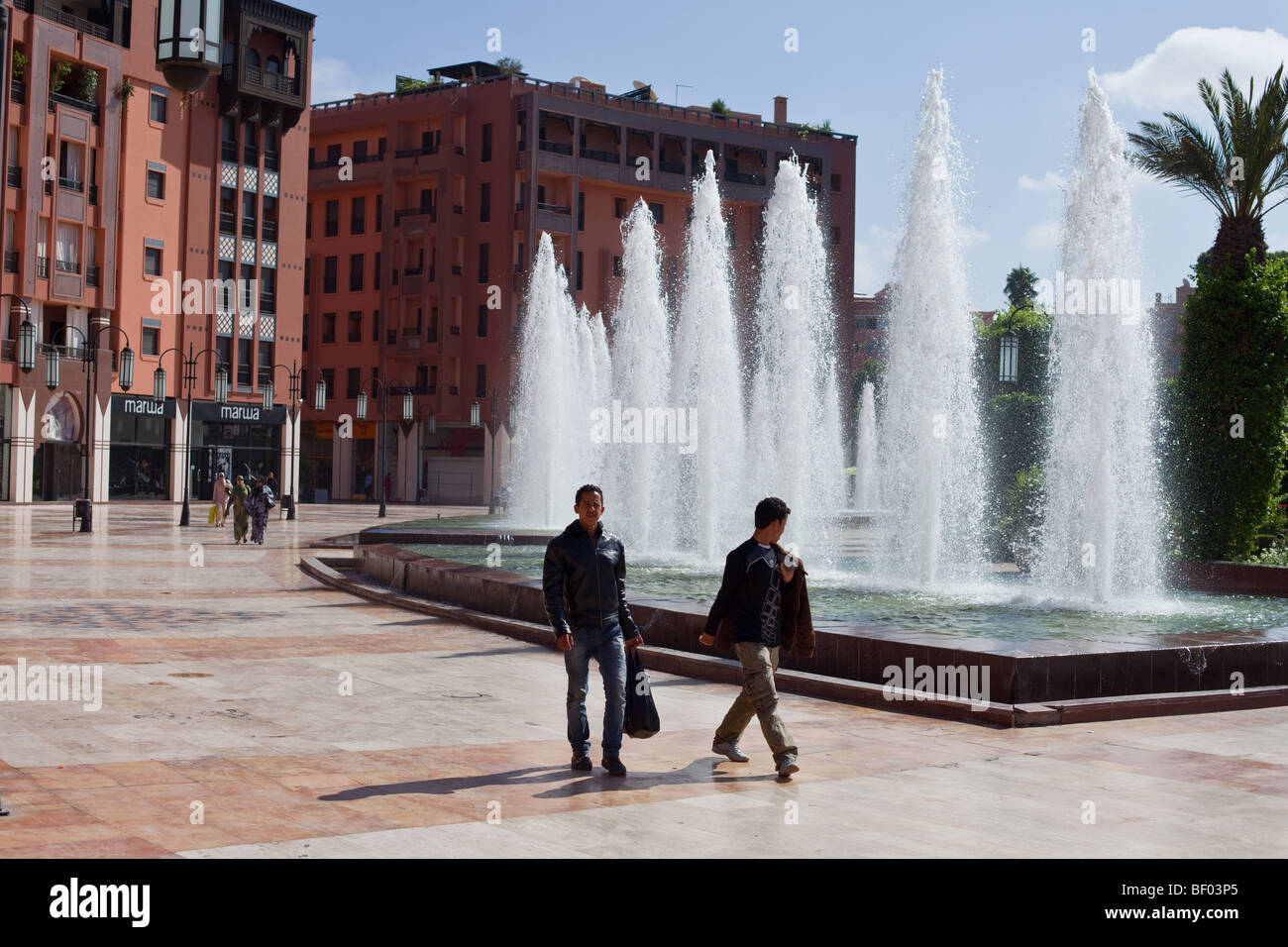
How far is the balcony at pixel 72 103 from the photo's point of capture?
1991 inches

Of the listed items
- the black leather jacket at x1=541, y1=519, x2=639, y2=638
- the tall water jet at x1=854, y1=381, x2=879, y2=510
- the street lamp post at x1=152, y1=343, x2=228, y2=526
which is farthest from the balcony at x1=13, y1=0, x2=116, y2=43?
the black leather jacket at x1=541, y1=519, x2=639, y2=638

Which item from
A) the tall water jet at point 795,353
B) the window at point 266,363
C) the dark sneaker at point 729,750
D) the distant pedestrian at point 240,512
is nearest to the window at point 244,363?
the window at point 266,363

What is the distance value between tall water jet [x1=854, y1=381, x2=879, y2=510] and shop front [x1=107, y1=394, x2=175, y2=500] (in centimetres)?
2844

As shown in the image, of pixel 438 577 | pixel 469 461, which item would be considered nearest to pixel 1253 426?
pixel 438 577

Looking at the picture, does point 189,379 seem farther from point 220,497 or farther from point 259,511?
point 259,511

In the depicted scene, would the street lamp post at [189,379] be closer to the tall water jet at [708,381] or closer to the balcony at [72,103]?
the balcony at [72,103]

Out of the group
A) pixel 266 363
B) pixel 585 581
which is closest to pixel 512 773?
pixel 585 581

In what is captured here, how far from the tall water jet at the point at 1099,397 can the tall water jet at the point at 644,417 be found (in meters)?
10.3

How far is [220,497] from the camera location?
129 feet

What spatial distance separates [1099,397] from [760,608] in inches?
445

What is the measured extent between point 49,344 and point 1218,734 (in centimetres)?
4856

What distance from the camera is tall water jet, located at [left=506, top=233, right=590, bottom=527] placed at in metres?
38.9

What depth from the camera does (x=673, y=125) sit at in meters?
72.6
